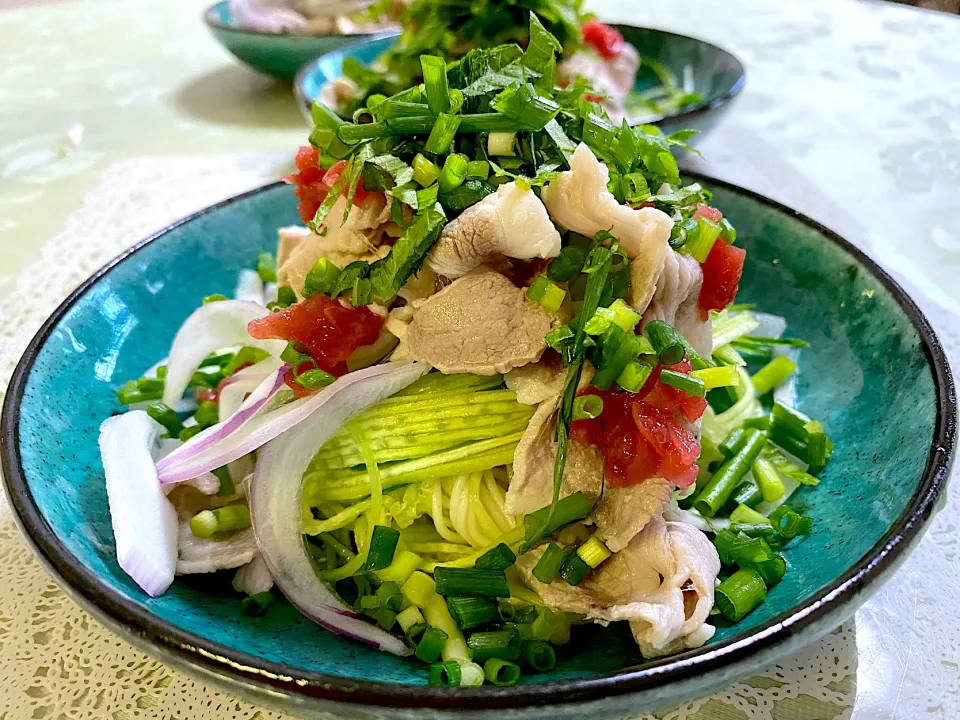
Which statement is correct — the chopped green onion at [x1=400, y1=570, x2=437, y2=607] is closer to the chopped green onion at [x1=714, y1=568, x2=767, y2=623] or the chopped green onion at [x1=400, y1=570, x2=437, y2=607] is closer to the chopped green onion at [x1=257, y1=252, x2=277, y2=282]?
the chopped green onion at [x1=714, y1=568, x2=767, y2=623]

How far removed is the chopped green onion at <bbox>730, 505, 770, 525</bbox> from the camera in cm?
175

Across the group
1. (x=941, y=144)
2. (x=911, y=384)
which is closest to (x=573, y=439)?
(x=911, y=384)

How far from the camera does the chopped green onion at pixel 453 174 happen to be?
1.54 metres

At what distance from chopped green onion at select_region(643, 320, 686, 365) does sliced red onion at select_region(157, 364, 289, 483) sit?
800mm

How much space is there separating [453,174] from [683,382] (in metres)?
0.59

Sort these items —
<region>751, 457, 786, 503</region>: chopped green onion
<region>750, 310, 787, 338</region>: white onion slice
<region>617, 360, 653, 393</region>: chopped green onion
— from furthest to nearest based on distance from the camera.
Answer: <region>750, 310, 787, 338</region>: white onion slice
<region>751, 457, 786, 503</region>: chopped green onion
<region>617, 360, 653, 393</region>: chopped green onion

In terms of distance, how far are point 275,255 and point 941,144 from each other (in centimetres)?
310

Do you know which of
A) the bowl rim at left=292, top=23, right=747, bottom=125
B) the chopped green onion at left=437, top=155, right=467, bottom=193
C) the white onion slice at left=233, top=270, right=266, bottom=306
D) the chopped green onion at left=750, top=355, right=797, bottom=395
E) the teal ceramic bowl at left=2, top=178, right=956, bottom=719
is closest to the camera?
the teal ceramic bowl at left=2, top=178, right=956, bottom=719

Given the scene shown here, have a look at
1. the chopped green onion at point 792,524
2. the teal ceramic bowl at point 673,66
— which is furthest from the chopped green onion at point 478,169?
the teal ceramic bowl at point 673,66

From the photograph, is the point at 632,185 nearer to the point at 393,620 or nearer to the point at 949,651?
the point at 393,620

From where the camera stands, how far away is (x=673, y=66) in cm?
424

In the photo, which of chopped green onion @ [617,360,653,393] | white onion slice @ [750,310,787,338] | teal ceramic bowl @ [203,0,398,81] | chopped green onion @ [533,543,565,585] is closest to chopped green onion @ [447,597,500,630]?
chopped green onion @ [533,543,565,585]

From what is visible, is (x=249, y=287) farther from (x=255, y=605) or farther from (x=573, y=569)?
(x=573, y=569)

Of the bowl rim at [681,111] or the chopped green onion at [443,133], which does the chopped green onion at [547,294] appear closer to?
the chopped green onion at [443,133]
